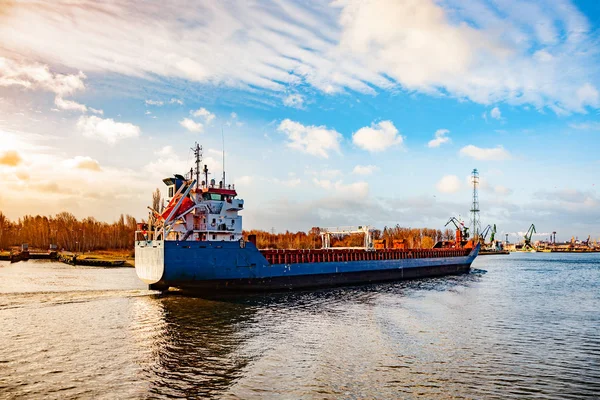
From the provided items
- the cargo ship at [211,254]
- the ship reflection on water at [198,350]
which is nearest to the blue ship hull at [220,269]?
the cargo ship at [211,254]

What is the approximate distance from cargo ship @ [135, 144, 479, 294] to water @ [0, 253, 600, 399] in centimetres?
181

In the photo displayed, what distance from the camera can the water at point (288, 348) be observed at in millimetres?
12008

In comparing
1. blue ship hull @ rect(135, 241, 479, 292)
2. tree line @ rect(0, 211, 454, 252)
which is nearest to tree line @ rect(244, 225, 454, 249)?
tree line @ rect(0, 211, 454, 252)

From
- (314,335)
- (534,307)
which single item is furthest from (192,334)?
(534,307)

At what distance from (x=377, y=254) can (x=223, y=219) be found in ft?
65.8

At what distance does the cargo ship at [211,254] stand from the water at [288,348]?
181cm

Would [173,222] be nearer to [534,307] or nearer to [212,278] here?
[212,278]

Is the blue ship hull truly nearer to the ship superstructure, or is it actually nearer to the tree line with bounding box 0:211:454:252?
the ship superstructure

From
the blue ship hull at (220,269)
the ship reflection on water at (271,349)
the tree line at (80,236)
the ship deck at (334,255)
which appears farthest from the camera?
the tree line at (80,236)

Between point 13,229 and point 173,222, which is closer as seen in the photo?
point 173,222

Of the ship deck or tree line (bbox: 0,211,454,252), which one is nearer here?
the ship deck

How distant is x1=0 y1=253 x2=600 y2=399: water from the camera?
12008mm

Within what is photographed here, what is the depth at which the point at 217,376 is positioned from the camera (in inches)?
497

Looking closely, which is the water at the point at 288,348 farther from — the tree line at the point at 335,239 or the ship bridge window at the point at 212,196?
A: the tree line at the point at 335,239
